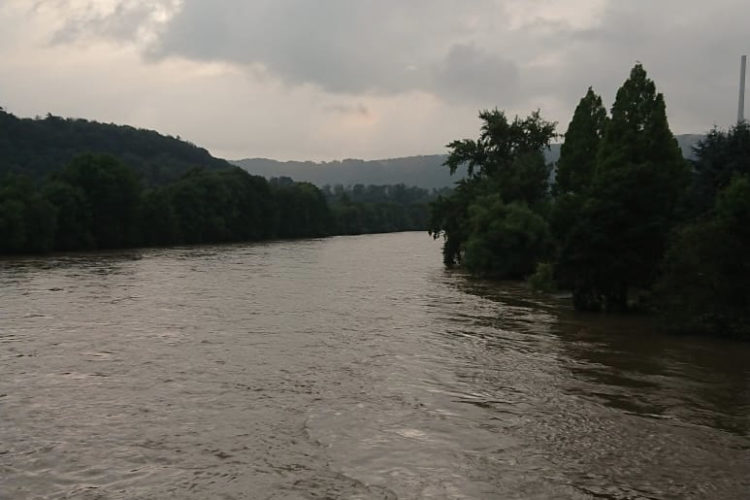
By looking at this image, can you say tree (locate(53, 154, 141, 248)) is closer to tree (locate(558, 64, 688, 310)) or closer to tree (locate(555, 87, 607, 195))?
tree (locate(555, 87, 607, 195))

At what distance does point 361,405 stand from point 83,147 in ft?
456

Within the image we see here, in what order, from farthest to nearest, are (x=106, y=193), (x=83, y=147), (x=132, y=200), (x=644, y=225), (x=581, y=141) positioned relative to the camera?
(x=83, y=147) < (x=132, y=200) < (x=106, y=193) < (x=581, y=141) < (x=644, y=225)

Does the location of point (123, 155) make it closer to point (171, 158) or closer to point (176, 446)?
point (171, 158)

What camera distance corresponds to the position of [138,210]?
291ft

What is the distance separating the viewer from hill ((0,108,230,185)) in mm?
118250

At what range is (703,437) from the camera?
13.6 meters

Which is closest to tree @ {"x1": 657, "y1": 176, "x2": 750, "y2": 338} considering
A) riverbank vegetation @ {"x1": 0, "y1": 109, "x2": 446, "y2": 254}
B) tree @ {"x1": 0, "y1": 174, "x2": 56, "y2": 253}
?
riverbank vegetation @ {"x1": 0, "y1": 109, "x2": 446, "y2": 254}

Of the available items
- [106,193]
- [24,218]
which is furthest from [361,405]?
[106,193]

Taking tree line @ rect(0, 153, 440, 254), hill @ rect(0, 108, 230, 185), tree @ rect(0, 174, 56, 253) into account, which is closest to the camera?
tree @ rect(0, 174, 56, 253)

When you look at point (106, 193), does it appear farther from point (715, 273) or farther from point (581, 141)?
point (715, 273)

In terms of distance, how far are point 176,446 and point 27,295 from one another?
2612cm

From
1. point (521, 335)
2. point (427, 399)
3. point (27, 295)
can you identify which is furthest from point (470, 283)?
point (427, 399)

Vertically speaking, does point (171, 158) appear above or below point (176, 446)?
above

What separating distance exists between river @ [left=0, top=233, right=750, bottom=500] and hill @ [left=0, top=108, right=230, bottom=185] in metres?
82.8
